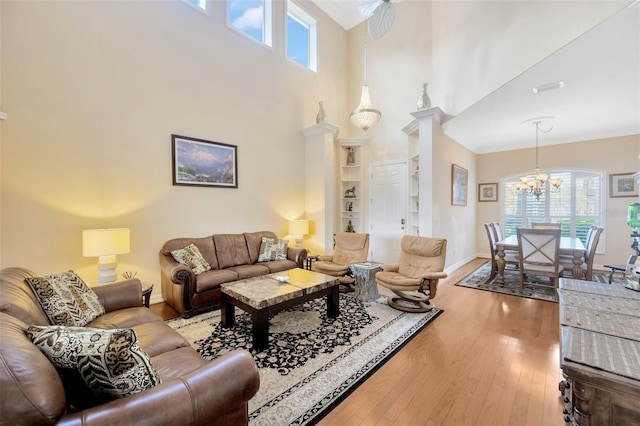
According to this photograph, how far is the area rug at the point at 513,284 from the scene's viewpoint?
3835mm

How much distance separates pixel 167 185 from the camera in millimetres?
3887

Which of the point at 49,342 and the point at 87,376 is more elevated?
the point at 49,342

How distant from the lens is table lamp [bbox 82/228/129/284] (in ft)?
9.37

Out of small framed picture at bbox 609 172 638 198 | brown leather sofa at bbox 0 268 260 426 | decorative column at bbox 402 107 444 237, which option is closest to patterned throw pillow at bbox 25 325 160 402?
brown leather sofa at bbox 0 268 260 426

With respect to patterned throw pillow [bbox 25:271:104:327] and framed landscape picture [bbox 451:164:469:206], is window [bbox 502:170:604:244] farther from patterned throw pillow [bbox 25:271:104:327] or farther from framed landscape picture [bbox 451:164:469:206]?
patterned throw pillow [bbox 25:271:104:327]

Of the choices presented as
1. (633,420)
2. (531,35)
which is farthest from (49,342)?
(531,35)

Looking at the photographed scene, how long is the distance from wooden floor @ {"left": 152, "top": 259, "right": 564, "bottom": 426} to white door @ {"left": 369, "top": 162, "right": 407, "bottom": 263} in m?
2.72

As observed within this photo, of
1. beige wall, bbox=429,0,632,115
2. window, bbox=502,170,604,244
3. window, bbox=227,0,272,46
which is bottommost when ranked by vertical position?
window, bbox=502,170,604,244

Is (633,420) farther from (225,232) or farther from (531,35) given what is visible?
(225,232)

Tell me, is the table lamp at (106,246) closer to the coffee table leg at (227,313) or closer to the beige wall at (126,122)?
the beige wall at (126,122)

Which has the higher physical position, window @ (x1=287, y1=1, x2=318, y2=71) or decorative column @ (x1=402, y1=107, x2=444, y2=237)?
window @ (x1=287, y1=1, x2=318, y2=71)

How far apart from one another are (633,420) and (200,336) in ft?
9.56

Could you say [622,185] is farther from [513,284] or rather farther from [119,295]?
[119,295]

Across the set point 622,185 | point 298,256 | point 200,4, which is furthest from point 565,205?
point 200,4
